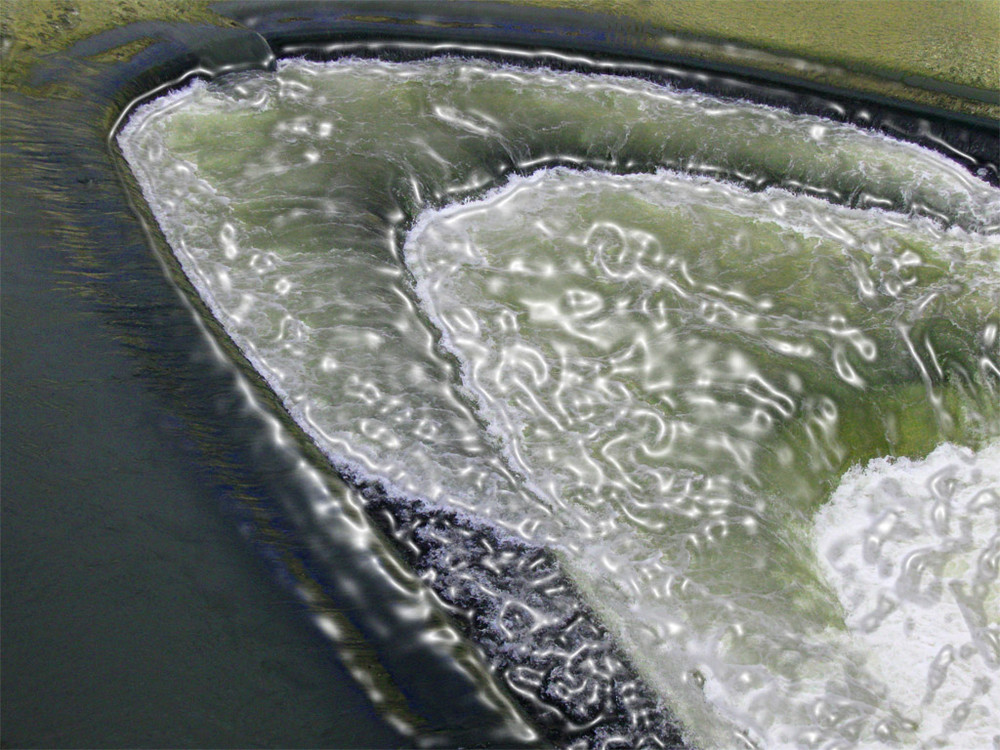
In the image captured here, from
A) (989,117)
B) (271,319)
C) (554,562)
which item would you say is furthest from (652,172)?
(554,562)

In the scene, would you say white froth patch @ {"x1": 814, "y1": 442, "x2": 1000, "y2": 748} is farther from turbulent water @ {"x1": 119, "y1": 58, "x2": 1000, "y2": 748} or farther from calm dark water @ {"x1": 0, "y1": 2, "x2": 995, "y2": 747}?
calm dark water @ {"x1": 0, "y1": 2, "x2": 995, "y2": 747}

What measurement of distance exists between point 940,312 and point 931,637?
1.60 metres

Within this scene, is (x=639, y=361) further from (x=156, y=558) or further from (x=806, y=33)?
(x=806, y=33)

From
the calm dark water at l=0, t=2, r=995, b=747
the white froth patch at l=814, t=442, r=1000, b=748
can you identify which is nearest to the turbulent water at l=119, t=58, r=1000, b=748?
the white froth patch at l=814, t=442, r=1000, b=748

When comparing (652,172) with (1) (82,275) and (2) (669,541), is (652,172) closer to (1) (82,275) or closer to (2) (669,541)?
(2) (669,541)

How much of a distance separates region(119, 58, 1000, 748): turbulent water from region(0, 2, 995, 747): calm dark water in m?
0.35

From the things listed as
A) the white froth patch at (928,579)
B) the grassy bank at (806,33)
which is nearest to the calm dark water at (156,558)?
the white froth patch at (928,579)

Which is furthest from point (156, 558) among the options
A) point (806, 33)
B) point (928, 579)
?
point (806, 33)

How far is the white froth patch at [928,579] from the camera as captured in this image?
2.47 meters

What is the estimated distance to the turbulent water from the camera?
246 cm

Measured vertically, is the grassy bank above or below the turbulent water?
above

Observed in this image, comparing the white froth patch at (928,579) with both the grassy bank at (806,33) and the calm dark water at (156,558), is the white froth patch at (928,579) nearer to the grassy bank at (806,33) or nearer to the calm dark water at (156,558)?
the calm dark water at (156,558)

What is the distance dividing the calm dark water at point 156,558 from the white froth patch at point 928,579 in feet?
4.42

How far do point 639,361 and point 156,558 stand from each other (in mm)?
1969
